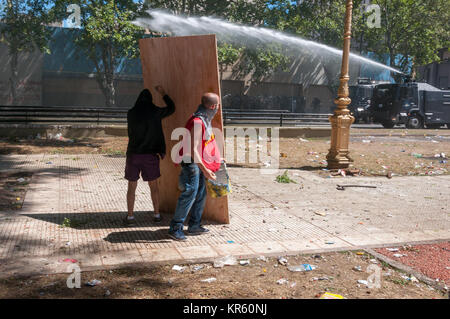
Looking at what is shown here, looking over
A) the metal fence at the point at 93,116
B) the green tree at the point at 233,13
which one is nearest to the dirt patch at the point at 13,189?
the metal fence at the point at 93,116

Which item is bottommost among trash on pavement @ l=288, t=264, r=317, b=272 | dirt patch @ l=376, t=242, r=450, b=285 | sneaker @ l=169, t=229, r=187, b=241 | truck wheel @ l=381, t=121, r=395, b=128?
dirt patch @ l=376, t=242, r=450, b=285

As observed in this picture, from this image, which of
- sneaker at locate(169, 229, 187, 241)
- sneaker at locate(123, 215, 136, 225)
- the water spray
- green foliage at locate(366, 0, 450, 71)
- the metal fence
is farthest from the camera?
green foliage at locate(366, 0, 450, 71)

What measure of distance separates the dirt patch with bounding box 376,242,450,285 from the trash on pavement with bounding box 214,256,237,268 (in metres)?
1.66

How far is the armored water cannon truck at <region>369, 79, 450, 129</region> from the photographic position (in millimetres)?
23828

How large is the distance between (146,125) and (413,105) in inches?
845

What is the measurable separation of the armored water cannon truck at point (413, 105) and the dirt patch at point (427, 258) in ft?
65.2

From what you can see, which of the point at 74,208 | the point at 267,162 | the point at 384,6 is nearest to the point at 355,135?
the point at 267,162

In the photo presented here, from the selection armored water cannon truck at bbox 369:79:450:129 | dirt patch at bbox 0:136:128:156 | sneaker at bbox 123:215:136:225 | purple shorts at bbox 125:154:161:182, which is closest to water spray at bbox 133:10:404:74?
armored water cannon truck at bbox 369:79:450:129

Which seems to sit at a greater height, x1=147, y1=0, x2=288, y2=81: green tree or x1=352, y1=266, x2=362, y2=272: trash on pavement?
x1=147, y1=0, x2=288, y2=81: green tree

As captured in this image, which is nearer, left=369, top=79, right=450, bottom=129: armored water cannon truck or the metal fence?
the metal fence

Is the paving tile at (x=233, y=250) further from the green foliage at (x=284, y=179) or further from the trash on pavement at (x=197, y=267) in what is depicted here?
the green foliage at (x=284, y=179)

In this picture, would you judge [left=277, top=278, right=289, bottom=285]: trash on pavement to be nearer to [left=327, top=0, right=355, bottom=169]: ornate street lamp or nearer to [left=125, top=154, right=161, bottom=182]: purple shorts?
[left=125, top=154, right=161, bottom=182]: purple shorts

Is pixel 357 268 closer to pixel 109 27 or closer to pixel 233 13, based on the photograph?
pixel 109 27
